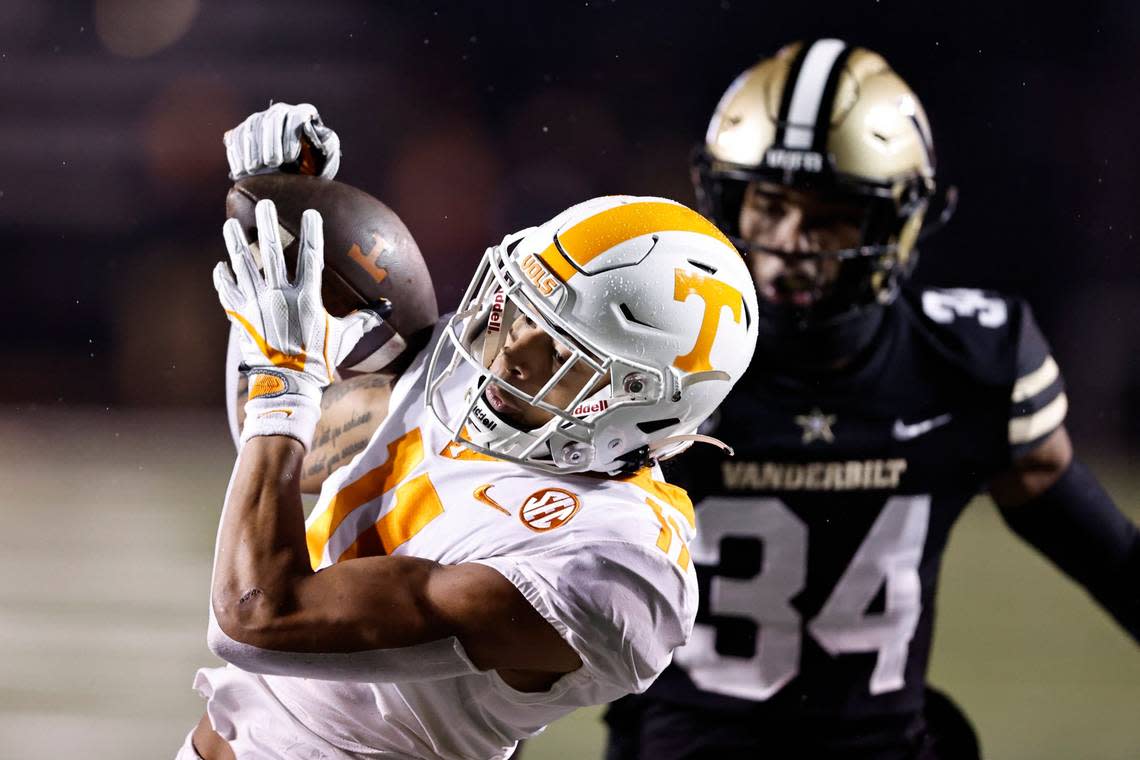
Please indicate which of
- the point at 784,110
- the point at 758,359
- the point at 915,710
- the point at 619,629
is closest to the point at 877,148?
the point at 784,110

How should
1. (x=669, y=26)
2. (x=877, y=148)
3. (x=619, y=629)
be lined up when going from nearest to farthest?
(x=619, y=629) → (x=877, y=148) → (x=669, y=26)

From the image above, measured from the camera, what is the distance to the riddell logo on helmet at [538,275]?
1.71m

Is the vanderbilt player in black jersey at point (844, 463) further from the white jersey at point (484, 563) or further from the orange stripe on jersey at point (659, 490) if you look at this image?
the white jersey at point (484, 563)

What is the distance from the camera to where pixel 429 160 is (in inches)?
258

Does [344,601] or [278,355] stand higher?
[278,355]

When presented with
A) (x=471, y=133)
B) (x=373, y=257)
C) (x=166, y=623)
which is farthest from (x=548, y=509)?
(x=471, y=133)

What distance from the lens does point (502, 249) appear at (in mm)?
1774

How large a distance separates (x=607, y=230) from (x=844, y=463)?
1.12 metres

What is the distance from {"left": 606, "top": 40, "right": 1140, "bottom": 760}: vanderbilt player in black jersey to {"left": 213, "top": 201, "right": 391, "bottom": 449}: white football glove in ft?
3.41

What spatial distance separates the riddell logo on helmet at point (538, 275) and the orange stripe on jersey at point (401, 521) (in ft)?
0.91

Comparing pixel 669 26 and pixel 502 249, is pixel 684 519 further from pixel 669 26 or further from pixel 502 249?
pixel 669 26

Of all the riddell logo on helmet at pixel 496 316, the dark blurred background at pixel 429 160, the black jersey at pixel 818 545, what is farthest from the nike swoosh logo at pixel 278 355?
the dark blurred background at pixel 429 160

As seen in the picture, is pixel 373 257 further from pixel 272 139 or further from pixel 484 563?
pixel 484 563

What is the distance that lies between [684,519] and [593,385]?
22 centimetres
